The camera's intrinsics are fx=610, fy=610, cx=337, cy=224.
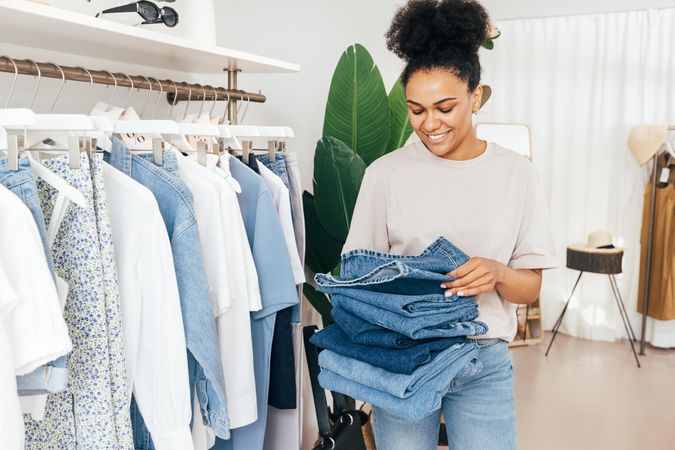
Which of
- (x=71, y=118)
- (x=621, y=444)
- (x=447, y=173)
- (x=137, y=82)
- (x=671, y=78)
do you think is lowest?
(x=621, y=444)

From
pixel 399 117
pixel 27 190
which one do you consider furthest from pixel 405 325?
pixel 399 117

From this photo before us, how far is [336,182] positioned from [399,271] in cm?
116

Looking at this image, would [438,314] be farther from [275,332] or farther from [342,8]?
[342,8]

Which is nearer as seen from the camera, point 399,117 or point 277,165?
point 277,165

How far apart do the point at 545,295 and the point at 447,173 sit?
144 inches

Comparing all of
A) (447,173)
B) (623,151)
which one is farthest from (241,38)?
(623,151)

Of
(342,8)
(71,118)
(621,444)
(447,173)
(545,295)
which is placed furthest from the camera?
(545,295)

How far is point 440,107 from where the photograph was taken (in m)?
1.29

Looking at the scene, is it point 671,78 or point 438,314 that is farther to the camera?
point 671,78

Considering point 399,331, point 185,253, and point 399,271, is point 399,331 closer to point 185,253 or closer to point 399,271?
point 399,271

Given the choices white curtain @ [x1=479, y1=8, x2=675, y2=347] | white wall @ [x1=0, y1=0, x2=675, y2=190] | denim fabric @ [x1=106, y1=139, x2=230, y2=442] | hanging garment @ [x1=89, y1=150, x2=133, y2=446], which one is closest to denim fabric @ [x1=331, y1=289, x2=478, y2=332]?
denim fabric @ [x1=106, y1=139, x2=230, y2=442]

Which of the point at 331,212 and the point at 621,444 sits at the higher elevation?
the point at 331,212

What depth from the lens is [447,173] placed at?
4.51ft

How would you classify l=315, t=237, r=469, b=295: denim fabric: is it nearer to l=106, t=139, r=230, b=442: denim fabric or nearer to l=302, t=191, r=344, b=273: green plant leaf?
l=106, t=139, r=230, b=442: denim fabric
